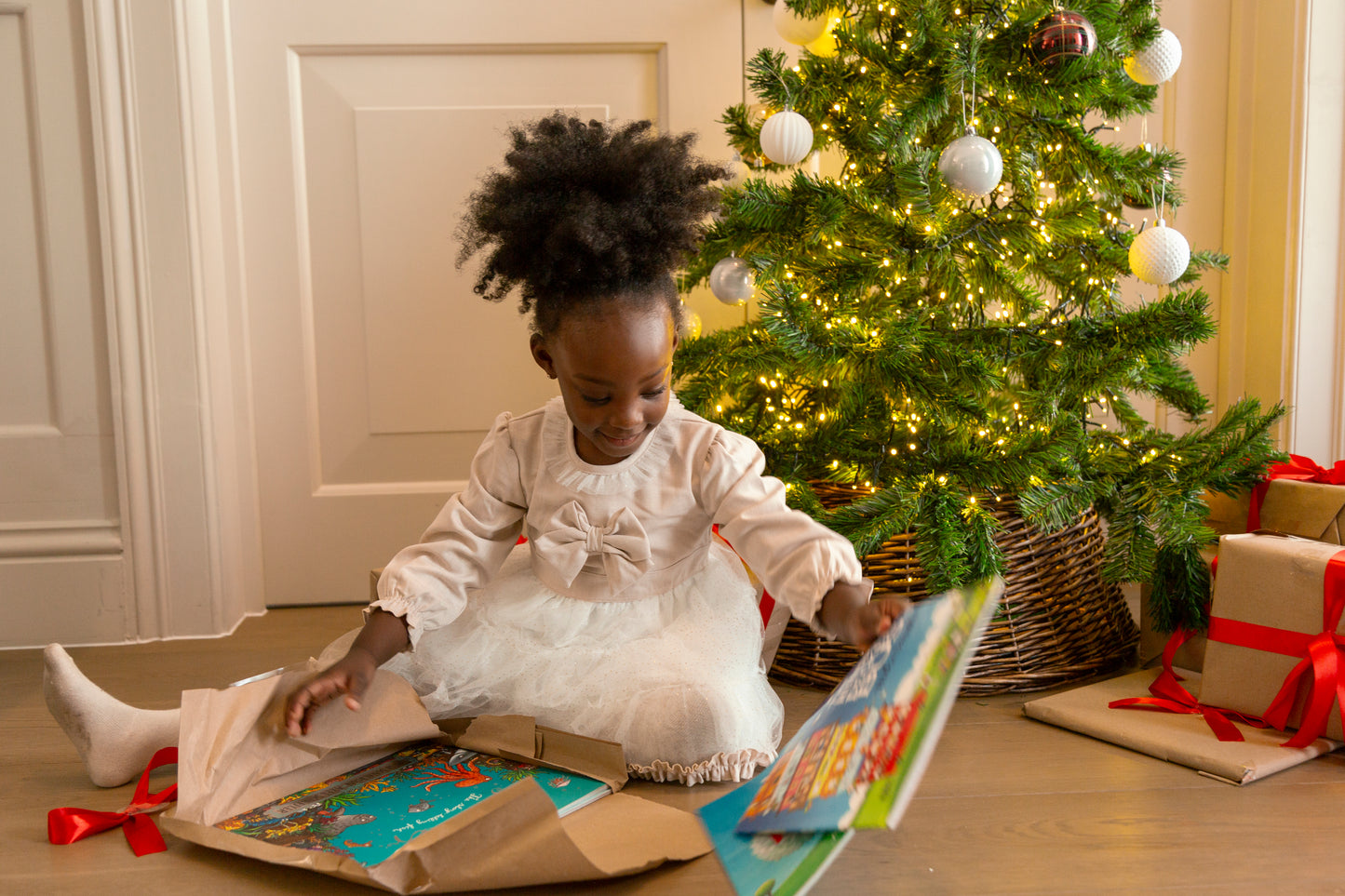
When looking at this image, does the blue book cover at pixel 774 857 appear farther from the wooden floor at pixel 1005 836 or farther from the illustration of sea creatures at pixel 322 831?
the illustration of sea creatures at pixel 322 831

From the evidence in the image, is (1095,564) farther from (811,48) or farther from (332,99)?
(332,99)

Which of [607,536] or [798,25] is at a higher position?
[798,25]

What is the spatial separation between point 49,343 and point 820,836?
4.69 ft

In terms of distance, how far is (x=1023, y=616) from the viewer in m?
1.24

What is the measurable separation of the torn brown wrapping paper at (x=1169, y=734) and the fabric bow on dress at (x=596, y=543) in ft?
1.61

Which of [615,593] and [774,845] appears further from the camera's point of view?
[615,593]

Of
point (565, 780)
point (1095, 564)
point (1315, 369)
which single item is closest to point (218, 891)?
point (565, 780)

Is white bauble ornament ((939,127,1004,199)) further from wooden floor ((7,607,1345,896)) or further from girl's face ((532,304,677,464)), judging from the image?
wooden floor ((7,607,1345,896))

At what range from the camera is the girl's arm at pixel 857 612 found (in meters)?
0.83

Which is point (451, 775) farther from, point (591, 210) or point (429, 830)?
point (591, 210)

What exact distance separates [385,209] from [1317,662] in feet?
4.72

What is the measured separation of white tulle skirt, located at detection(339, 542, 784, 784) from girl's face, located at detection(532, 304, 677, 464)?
0.20 meters

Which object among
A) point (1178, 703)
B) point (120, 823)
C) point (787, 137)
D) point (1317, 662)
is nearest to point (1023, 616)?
point (1178, 703)

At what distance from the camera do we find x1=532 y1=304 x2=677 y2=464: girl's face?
979mm
